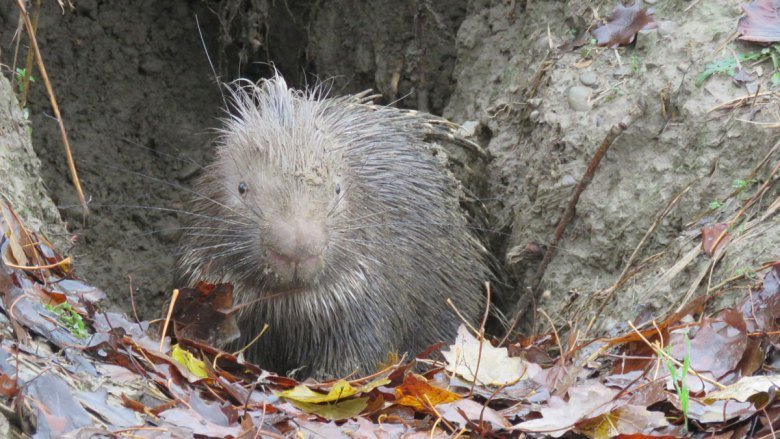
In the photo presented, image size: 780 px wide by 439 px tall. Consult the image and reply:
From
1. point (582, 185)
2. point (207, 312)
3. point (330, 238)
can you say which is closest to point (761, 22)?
point (582, 185)

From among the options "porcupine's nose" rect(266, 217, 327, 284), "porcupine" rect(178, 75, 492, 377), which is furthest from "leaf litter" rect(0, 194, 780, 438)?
"porcupine" rect(178, 75, 492, 377)

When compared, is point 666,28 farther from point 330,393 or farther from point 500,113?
point 330,393

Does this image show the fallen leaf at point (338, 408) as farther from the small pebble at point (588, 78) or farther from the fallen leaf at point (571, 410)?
the small pebble at point (588, 78)

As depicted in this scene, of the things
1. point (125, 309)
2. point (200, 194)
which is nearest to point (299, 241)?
point (200, 194)

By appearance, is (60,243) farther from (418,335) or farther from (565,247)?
(565,247)

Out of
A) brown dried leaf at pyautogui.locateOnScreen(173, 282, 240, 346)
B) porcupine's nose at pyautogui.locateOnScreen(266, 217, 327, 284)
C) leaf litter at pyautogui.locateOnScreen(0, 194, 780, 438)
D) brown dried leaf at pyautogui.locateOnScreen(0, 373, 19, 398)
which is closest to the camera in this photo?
brown dried leaf at pyautogui.locateOnScreen(0, 373, 19, 398)

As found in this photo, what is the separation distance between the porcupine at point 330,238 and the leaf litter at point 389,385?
536 millimetres

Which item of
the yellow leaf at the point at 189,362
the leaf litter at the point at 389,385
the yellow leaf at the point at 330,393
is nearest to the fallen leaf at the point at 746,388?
the leaf litter at the point at 389,385

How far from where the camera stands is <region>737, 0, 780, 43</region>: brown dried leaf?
3457 mm

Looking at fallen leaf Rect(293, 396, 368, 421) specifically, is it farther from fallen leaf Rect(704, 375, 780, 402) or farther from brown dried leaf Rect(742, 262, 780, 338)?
brown dried leaf Rect(742, 262, 780, 338)

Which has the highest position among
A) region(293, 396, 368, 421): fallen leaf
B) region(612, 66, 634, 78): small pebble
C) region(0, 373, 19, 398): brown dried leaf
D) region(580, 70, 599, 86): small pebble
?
region(612, 66, 634, 78): small pebble

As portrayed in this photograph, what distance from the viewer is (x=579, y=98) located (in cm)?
404

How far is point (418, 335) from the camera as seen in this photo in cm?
407

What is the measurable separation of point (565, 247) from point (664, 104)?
79cm
